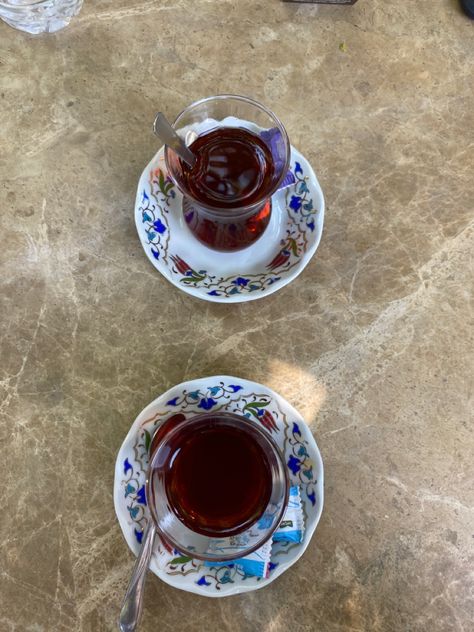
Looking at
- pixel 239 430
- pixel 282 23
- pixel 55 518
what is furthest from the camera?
pixel 282 23

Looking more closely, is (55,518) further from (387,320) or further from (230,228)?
(387,320)

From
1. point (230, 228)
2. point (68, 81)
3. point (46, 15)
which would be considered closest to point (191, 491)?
point (230, 228)

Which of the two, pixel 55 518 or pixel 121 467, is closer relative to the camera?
pixel 121 467

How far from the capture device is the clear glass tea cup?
2.81 ft

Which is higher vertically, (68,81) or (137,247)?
(68,81)

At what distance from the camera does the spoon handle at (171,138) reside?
0.78m

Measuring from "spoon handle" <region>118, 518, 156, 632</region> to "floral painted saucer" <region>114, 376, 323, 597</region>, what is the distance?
3cm

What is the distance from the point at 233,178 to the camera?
2.90 ft

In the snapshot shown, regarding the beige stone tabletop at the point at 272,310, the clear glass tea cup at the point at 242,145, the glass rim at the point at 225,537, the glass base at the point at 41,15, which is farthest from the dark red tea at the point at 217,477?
the glass base at the point at 41,15

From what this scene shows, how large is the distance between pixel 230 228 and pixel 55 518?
0.58 m

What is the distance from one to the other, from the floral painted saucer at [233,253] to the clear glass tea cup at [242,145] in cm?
3

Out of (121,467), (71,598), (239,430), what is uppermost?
(239,430)

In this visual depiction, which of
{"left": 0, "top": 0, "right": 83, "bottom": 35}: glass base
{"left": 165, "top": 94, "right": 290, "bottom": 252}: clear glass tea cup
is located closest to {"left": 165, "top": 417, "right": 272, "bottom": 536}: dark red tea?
{"left": 165, "top": 94, "right": 290, "bottom": 252}: clear glass tea cup

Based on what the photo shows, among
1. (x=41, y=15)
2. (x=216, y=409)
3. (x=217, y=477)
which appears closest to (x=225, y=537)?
(x=217, y=477)
